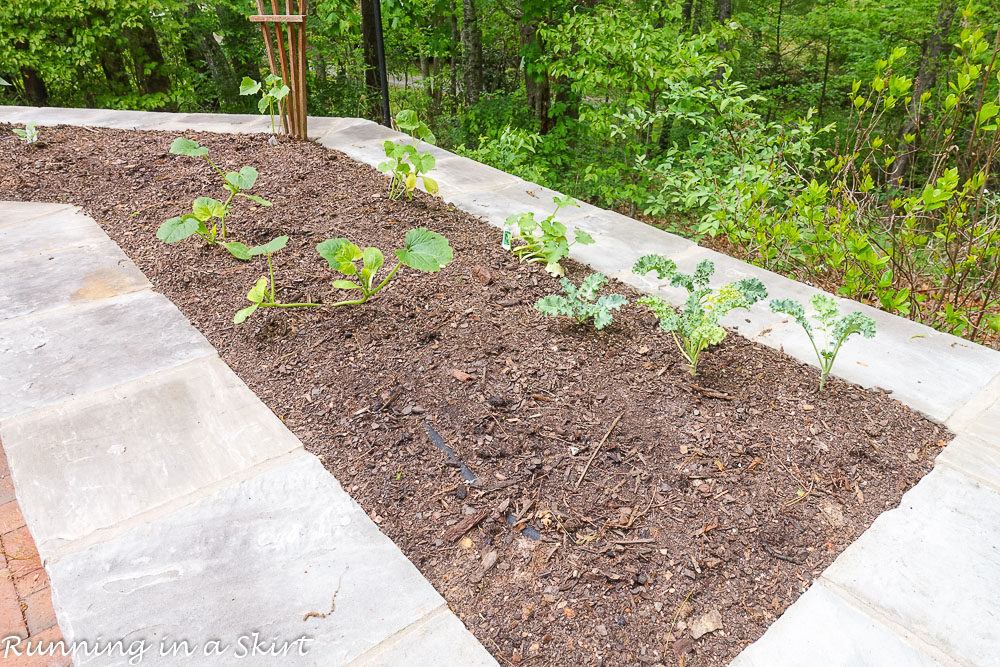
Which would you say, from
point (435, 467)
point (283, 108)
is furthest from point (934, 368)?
point (283, 108)

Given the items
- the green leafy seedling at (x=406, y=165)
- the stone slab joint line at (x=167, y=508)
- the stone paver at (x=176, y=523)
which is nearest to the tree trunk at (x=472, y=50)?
the green leafy seedling at (x=406, y=165)

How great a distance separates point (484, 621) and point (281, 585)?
1.39 ft

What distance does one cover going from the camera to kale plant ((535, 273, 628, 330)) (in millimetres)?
1992

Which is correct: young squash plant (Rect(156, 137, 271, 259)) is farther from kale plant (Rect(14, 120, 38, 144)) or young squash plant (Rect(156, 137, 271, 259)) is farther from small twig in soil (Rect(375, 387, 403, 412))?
kale plant (Rect(14, 120, 38, 144))

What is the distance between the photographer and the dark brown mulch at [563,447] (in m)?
1.26

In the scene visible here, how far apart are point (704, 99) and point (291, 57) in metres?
2.60

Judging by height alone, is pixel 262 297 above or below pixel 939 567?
above

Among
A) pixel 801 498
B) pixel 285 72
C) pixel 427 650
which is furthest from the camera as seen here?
pixel 285 72

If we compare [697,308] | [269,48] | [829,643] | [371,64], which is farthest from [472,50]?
[829,643]

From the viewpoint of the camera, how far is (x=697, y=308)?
1825mm

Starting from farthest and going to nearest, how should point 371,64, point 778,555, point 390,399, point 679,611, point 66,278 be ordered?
point 371,64 → point 66,278 → point 390,399 → point 778,555 → point 679,611

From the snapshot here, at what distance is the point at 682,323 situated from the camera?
1810mm

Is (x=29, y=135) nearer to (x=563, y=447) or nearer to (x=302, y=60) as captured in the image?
(x=302, y=60)

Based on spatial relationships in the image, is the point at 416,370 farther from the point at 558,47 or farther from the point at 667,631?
the point at 558,47
